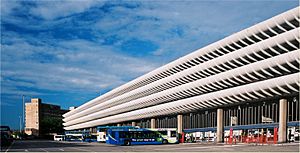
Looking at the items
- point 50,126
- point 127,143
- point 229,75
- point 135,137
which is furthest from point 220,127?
point 50,126

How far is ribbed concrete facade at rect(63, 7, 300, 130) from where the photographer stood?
47156mm

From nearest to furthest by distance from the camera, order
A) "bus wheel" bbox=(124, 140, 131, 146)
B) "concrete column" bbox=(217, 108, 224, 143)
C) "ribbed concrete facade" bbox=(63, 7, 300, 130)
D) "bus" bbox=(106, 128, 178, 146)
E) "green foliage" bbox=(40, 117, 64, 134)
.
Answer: "ribbed concrete facade" bbox=(63, 7, 300, 130) < "bus wheel" bbox=(124, 140, 131, 146) < "bus" bbox=(106, 128, 178, 146) < "concrete column" bbox=(217, 108, 224, 143) < "green foliage" bbox=(40, 117, 64, 134)

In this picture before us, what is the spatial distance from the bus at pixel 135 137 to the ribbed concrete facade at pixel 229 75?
32.1 ft

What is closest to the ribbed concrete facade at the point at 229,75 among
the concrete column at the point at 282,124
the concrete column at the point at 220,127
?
the concrete column at the point at 220,127

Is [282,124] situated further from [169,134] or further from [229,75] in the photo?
[169,134]

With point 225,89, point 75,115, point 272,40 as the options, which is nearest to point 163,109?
point 225,89

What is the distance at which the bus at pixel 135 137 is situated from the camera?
183 ft

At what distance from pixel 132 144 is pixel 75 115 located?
4109 inches

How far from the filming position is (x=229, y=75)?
2234 inches

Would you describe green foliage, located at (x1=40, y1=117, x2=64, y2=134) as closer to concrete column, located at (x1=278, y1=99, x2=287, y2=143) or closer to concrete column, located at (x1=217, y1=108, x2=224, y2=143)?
concrete column, located at (x1=217, y1=108, x2=224, y2=143)

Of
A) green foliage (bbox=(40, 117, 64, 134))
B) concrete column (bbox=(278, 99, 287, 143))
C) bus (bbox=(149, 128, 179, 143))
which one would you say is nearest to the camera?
concrete column (bbox=(278, 99, 287, 143))

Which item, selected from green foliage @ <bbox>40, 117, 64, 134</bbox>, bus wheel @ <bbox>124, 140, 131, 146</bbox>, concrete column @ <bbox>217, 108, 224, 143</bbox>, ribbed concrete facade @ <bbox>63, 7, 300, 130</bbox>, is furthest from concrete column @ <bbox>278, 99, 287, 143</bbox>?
green foliage @ <bbox>40, 117, 64, 134</bbox>

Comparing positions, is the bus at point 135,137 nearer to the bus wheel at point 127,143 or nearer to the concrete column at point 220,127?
the bus wheel at point 127,143

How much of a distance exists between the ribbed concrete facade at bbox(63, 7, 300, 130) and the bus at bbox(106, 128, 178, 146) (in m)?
9.79
